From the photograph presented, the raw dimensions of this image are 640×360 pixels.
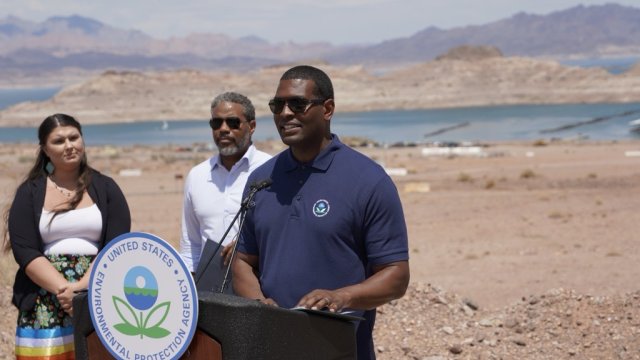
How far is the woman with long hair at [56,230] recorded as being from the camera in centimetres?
410

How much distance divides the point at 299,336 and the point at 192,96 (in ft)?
449

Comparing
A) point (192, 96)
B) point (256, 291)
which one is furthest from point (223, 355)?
point (192, 96)

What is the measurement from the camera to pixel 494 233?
17797 millimetres

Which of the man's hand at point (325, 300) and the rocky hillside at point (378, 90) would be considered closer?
the man's hand at point (325, 300)

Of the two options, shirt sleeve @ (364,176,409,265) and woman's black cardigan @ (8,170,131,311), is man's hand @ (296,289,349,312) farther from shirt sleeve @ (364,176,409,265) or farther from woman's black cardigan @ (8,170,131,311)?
woman's black cardigan @ (8,170,131,311)

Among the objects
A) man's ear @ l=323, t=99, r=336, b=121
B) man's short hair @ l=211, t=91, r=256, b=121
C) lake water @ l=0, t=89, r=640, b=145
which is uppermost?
man's ear @ l=323, t=99, r=336, b=121

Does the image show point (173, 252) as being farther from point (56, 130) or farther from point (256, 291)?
point (56, 130)

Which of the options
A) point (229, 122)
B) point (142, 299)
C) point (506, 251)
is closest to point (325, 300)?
point (142, 299)

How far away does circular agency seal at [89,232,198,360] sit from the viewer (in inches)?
105

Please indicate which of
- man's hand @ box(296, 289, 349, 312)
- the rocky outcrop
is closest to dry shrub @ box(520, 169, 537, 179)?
man's hand @ box(296, 289, 349, 312)

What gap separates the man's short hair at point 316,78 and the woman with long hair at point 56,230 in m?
1.36

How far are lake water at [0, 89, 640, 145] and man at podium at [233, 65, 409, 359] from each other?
58060 millimetres

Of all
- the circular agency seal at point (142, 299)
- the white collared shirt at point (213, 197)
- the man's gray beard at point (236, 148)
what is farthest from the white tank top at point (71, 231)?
the circular agency seal at point (142, 299)

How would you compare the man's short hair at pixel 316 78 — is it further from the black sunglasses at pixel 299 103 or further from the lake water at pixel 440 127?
the lake water at pixel 440 127
